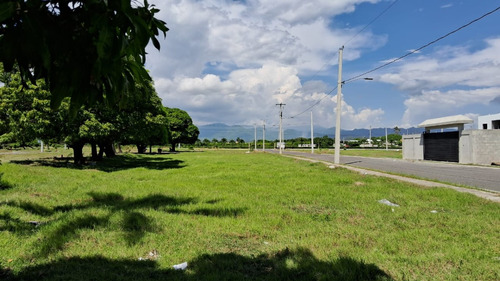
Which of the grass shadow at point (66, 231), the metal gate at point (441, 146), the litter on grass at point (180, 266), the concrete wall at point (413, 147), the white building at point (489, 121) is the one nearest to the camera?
the litter on grass at point (180, 266)

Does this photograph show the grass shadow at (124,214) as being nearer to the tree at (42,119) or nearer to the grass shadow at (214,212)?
the grass shadow at (214,212)

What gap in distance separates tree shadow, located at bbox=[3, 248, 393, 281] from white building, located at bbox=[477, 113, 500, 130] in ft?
181

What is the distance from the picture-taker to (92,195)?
10.4 m

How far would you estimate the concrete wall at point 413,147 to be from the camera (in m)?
30.9

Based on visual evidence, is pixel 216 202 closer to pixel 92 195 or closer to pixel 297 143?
pixel 92 195

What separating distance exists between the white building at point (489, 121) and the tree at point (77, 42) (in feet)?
191

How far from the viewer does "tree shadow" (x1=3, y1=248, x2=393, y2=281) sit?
403cm

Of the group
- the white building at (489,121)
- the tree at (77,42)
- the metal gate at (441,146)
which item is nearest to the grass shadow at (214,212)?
the tree at (77,42)

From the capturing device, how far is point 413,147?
31.9 meters

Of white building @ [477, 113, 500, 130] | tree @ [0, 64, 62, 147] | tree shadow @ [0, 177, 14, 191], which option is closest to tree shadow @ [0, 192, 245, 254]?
tree shadow @ [0, 177, 14, 191]

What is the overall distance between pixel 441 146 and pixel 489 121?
30160mm

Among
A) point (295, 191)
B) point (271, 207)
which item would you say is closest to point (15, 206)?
point (271, 207)

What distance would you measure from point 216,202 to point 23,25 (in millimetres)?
8298

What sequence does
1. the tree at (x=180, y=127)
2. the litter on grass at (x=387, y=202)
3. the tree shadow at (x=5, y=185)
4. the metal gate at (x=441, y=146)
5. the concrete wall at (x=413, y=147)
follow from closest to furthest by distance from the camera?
the litter on grass at (x=387, y=202)
the tree shadow at (x=5, y=185)
the metal gate at (x=441, y=146)
the concrete wall at (x=413, y=147)
the tree at (x=180, y=127)
